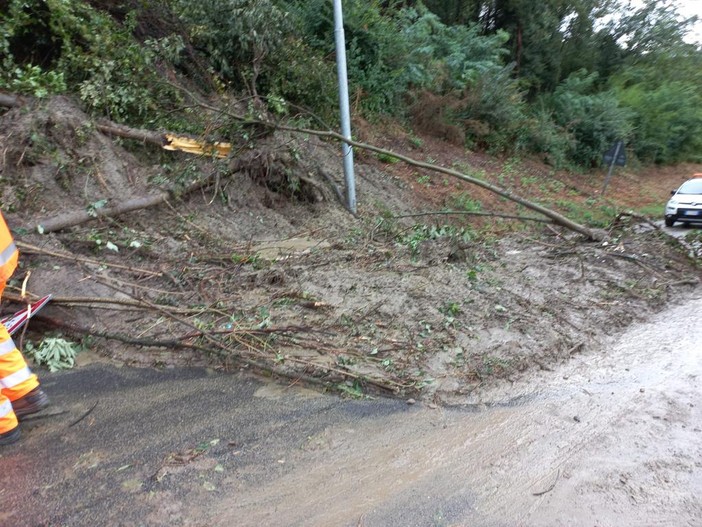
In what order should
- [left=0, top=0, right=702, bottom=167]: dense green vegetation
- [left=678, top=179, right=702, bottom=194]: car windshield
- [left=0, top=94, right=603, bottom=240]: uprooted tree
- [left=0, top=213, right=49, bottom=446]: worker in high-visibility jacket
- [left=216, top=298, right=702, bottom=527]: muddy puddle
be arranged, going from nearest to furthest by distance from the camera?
[left=216, top=298, right=702, bottom=527]: muddy puddle
[left=0, top=213, right=49, bottom=446]: worker in high-visibility jacket
[left=0, top=94, right=603, bottom=240]: uprooted tree
[left=0, top=0, right=702, bottom=167]: dense green vegetation
[left=678, top=179, right=702, bottom=194]: car windshield

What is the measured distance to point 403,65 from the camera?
1633cm

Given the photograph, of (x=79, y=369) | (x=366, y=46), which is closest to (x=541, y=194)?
(x=366, y=46)

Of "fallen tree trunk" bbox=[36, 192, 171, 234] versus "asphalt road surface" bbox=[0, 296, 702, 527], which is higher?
"fallen tree trunk" bbox=[36, 192, 171, 234]

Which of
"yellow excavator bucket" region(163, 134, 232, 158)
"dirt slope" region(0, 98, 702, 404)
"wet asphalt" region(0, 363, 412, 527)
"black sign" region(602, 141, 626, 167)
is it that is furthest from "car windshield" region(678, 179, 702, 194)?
"wet asphalt" region(0, 363, 412, 527)

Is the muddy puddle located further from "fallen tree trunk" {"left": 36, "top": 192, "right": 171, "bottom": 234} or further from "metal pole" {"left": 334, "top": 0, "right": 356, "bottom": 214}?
"metal pole" {"left": 334, "top": 0, "right": 356, "bottom": 214}

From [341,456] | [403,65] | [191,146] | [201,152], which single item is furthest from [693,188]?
[341,456]

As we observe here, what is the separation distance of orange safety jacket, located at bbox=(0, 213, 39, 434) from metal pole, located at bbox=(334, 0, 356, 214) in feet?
22.0

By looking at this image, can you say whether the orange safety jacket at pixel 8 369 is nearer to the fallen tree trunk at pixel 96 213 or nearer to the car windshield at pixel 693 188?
the fallen tree trunk at pixel 96 213

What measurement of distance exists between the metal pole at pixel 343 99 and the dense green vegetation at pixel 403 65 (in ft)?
3.50

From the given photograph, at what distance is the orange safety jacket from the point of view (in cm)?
322

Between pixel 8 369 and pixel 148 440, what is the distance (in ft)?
3.47

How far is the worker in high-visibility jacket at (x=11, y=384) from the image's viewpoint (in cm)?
322

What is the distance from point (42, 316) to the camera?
466 cm

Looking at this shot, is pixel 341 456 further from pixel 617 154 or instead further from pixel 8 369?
pixel 617 154
